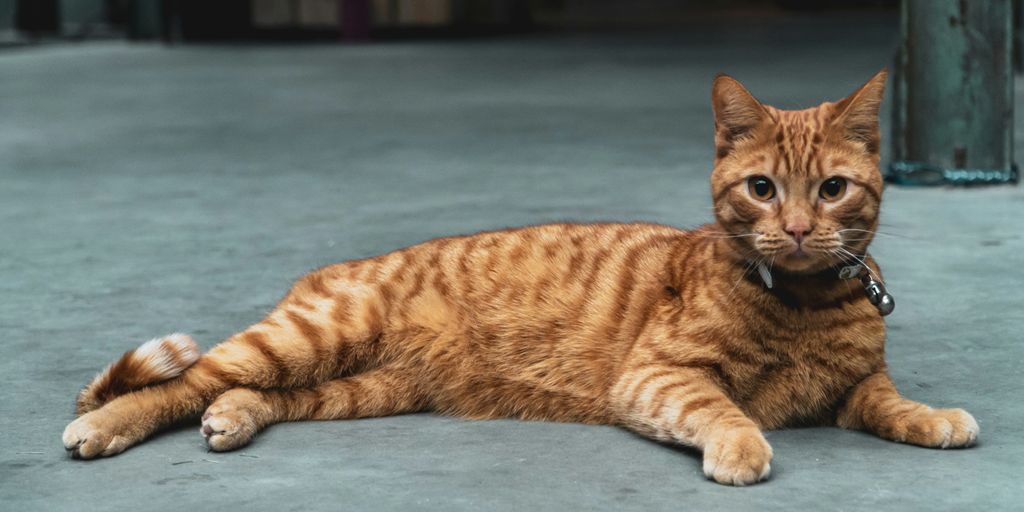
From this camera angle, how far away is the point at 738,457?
3324 mm

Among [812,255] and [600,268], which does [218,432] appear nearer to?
[600,268]

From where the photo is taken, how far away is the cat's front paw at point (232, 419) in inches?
144

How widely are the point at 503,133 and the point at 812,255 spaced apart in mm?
6958

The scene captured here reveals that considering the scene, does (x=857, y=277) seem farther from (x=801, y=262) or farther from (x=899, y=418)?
(x=899, y=418)

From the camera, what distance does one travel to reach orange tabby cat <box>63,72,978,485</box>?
141 inches

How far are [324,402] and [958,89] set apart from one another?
15.9 ft

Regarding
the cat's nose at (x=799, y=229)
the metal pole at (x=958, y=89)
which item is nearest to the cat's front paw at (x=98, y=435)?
the cat's nose at (x=799, y=229)

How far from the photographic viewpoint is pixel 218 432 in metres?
3.66

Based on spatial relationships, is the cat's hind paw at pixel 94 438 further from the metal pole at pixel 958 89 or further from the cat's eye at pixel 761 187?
the metal pole at pixel 958 89

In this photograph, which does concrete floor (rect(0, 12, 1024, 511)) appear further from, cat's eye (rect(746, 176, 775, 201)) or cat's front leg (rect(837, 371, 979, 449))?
cat's eye (rect(746, 176, 775, 201))

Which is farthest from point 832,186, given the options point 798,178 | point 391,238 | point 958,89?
point 958,89

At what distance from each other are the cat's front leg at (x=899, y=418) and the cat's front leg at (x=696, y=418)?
39 cm

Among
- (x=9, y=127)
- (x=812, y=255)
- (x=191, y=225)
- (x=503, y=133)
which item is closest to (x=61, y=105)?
(x=9, y=127)

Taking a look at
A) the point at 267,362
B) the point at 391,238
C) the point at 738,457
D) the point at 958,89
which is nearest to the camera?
the point at 738,457
